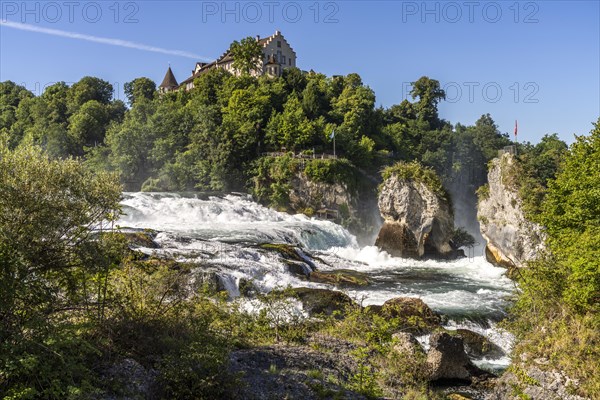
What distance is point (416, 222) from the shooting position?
3566cm

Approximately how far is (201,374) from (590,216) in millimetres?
15083

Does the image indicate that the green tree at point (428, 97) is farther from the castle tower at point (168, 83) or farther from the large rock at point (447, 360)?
the large rock at point (447, 360)

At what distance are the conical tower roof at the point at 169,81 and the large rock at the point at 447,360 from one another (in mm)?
84179

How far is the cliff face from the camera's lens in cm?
2855

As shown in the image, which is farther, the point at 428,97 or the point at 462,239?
the point at 428,97

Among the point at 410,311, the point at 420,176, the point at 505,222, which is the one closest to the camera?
the point at 410,311

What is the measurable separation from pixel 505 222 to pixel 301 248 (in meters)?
12.4

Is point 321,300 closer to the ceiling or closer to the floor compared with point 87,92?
closer to the floor

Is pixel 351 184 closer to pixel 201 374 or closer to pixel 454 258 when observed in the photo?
pixel 454 258

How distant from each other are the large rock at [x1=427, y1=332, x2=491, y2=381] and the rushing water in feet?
6.19

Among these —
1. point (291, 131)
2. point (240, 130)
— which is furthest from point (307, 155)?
point (240, 130)

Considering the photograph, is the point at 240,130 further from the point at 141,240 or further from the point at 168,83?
the point at 168,83

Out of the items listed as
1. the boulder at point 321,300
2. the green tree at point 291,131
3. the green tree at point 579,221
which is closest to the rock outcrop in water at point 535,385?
the green tree at point 579,221

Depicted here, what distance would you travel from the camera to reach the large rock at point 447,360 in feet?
48.9
